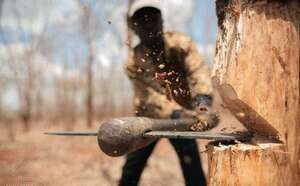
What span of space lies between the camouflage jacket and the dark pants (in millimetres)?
325

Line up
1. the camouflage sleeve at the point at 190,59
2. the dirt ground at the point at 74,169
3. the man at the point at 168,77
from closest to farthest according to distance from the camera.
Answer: the man at the point at 168,77
the camouflage sleeve at the point at 190,59
the dirt ground at the point at 74,169

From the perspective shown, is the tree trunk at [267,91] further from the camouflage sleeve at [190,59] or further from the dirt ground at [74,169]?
the camouflage sleeve at [190,59]

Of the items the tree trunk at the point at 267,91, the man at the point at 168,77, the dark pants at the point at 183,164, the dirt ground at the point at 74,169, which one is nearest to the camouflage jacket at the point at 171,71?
the man at the point at 168,77

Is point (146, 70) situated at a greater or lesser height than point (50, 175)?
greater

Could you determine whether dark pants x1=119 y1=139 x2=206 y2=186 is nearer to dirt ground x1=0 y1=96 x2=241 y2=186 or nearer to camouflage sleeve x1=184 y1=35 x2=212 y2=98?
camouflage sleeve x1=184 y1=35 x2=212 y2=98

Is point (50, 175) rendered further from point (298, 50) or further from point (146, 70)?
point (298, 50)

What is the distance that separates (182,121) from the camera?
2.94 meters

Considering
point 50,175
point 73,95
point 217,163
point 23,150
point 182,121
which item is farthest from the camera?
point 73,95

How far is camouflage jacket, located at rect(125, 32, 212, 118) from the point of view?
363 cm

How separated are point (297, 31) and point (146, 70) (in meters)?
1.64

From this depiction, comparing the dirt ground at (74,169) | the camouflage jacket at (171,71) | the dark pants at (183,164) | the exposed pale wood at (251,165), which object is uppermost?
the camouflage jacket at (171,71)

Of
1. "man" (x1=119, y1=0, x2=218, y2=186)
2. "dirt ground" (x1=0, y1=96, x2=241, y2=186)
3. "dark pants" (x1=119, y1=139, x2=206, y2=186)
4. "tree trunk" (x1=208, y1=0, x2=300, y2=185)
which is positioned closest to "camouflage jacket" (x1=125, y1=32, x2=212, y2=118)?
"man" (x1=119, y1=0, x2=218, y2=186)

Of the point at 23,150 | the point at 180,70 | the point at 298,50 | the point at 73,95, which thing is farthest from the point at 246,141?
the point at 73,95

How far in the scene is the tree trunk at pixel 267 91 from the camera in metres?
2.29
